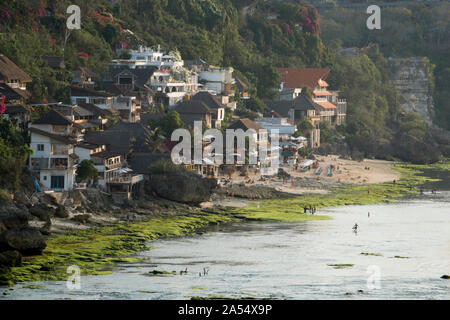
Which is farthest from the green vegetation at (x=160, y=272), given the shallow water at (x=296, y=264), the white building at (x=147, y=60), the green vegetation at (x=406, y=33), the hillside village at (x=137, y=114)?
the green vegetation at (x=406, y=33)

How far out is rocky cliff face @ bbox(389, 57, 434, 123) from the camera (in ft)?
455

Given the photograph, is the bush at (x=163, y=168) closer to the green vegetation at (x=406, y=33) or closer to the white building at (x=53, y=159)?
the white building at (x=53, y=159)

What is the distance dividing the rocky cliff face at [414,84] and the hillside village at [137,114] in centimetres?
2040

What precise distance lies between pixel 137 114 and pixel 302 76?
115ft

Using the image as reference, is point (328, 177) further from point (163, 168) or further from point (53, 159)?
point (53, 159)

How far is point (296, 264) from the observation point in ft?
182

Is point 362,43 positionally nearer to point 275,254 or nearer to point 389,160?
point 389,160

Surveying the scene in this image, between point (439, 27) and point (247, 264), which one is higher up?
point (439, 27)

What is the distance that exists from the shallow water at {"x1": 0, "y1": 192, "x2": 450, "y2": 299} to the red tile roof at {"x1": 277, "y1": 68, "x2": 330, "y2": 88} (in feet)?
151

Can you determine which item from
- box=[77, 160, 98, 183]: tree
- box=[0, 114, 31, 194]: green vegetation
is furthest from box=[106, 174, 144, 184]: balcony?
box=[0, 114, 31, 194]: green vegetation

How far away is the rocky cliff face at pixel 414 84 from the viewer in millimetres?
138625

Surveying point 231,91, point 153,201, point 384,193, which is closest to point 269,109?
point 231,91

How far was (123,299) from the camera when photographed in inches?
1855

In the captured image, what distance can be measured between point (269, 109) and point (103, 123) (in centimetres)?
3001
